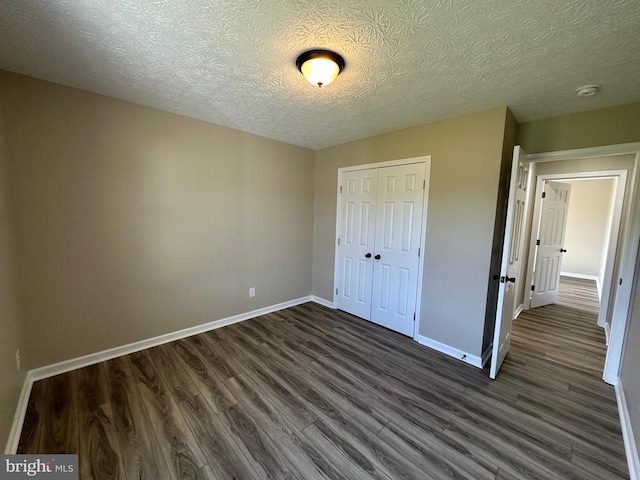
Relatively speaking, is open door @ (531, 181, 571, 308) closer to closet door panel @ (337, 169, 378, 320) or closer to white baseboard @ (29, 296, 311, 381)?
closet door panel @ (337, 169, 378, 320)

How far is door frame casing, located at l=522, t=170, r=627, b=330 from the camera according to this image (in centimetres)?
337

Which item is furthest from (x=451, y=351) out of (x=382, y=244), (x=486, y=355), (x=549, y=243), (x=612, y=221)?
(x=612, y=221)

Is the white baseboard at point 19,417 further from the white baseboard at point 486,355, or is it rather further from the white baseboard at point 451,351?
the white baseboard at point 486,355

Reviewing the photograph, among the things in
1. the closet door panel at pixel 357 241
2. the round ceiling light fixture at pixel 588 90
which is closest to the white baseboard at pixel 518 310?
the closet door panel at pixel 357 241

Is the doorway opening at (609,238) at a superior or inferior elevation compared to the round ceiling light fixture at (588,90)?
inferior

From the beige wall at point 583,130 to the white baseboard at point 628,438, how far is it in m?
2.11

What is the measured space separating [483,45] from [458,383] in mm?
2526

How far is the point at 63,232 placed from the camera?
2131 millimetres

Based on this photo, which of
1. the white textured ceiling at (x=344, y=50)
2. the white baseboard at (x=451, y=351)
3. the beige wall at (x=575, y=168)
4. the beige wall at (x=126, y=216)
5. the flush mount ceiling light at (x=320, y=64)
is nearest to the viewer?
the white textured ceiling at (x=344, y=50)

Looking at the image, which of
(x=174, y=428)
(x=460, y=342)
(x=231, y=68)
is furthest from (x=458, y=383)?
(x=231, y=68)

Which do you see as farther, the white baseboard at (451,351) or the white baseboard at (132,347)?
the white baseboard at (451,351)

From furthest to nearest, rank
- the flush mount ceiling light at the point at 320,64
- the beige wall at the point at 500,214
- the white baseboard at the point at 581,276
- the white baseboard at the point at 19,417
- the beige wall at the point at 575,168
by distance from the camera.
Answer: the white baseboard at the point at 581,276
the beige wall at the point at 575,168
the beige wall at the point at 500,214
the flush mount ceiling light at the point at 320,64
the white baseboard at the point at 19,417

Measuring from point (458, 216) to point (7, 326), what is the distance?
11.9 ft

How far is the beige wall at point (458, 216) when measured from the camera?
239cm
